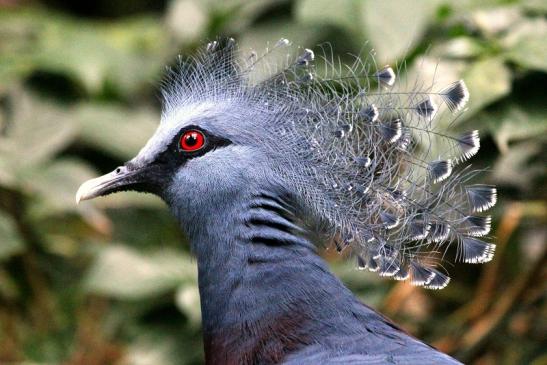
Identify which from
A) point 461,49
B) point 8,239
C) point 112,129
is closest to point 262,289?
point 461,49

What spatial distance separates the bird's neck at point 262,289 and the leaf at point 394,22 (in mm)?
685

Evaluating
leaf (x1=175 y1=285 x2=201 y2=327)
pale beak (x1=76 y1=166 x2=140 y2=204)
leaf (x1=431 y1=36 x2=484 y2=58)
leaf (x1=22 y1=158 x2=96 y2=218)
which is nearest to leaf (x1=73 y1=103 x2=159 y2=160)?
leaf (x1=22 y1=158 x2=96 y2=218)

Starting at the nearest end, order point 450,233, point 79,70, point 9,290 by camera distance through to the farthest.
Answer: point 450,233 → point 79,70 → point 9,290

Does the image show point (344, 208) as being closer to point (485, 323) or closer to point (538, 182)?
point (538, 182)

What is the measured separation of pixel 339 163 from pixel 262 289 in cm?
37

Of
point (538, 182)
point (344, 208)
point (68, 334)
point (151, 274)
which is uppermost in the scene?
point (538, 182)

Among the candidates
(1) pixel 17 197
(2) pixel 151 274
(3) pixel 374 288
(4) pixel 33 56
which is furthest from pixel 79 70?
(3) pixel 374 288

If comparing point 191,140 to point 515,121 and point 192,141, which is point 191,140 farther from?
point 515,121

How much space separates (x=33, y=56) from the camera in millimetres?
3609

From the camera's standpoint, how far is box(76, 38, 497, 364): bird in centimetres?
217

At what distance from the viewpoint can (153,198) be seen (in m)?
3.67

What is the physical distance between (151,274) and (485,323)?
4.02 ft

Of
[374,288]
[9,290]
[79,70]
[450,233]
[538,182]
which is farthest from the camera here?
[9,290]

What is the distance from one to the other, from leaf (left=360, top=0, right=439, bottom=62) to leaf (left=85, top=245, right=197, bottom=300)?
3.56 ft
